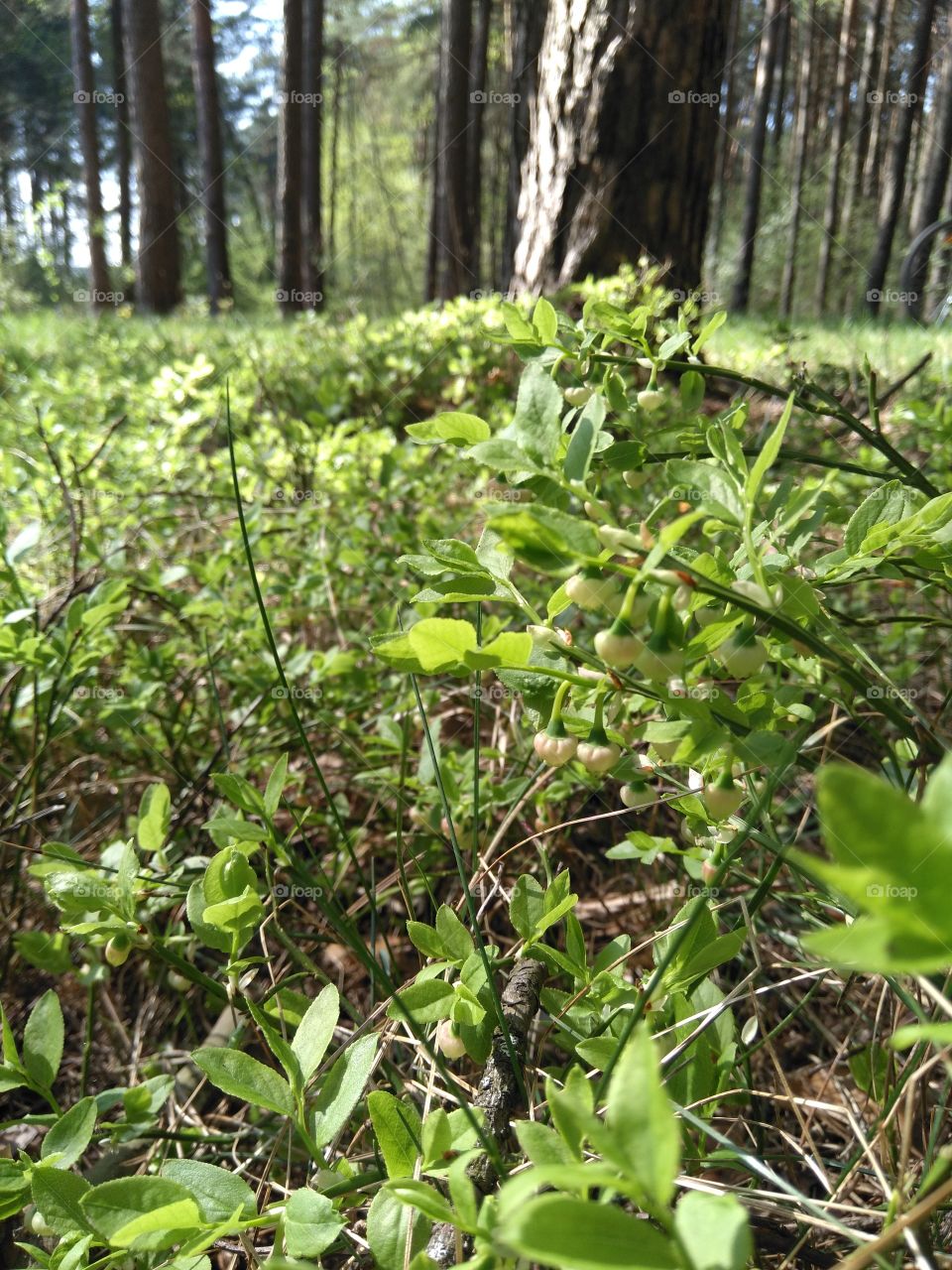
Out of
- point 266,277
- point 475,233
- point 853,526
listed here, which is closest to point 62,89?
point 266,277

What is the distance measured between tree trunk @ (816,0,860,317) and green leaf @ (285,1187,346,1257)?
13.8 m

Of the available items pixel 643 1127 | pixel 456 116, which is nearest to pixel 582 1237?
pixel 643 1127

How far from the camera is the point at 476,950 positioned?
1.76 feet

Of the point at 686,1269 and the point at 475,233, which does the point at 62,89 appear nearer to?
the point at 475,233

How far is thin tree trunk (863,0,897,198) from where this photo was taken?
13852mm

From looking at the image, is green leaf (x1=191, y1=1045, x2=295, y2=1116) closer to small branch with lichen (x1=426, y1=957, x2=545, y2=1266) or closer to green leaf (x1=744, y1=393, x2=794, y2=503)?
small branch with lichen (x1=426, y1=957, x2=545, y2=1266)

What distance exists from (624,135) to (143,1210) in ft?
10.7

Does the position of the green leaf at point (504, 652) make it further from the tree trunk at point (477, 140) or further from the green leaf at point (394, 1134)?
the tree trunk at point (477, 140)

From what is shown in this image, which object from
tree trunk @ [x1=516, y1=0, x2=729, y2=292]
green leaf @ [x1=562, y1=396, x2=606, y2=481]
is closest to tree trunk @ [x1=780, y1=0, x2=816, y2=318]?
tree trunk @ [x1=516, y1=0, x2=729, y2=292]

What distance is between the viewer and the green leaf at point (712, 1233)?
0.25 meters

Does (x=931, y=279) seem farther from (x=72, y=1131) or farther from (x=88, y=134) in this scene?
(x=72, y=1131)

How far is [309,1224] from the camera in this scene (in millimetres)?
402

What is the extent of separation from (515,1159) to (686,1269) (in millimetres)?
277

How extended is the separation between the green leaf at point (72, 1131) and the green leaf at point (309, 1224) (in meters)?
0.20
